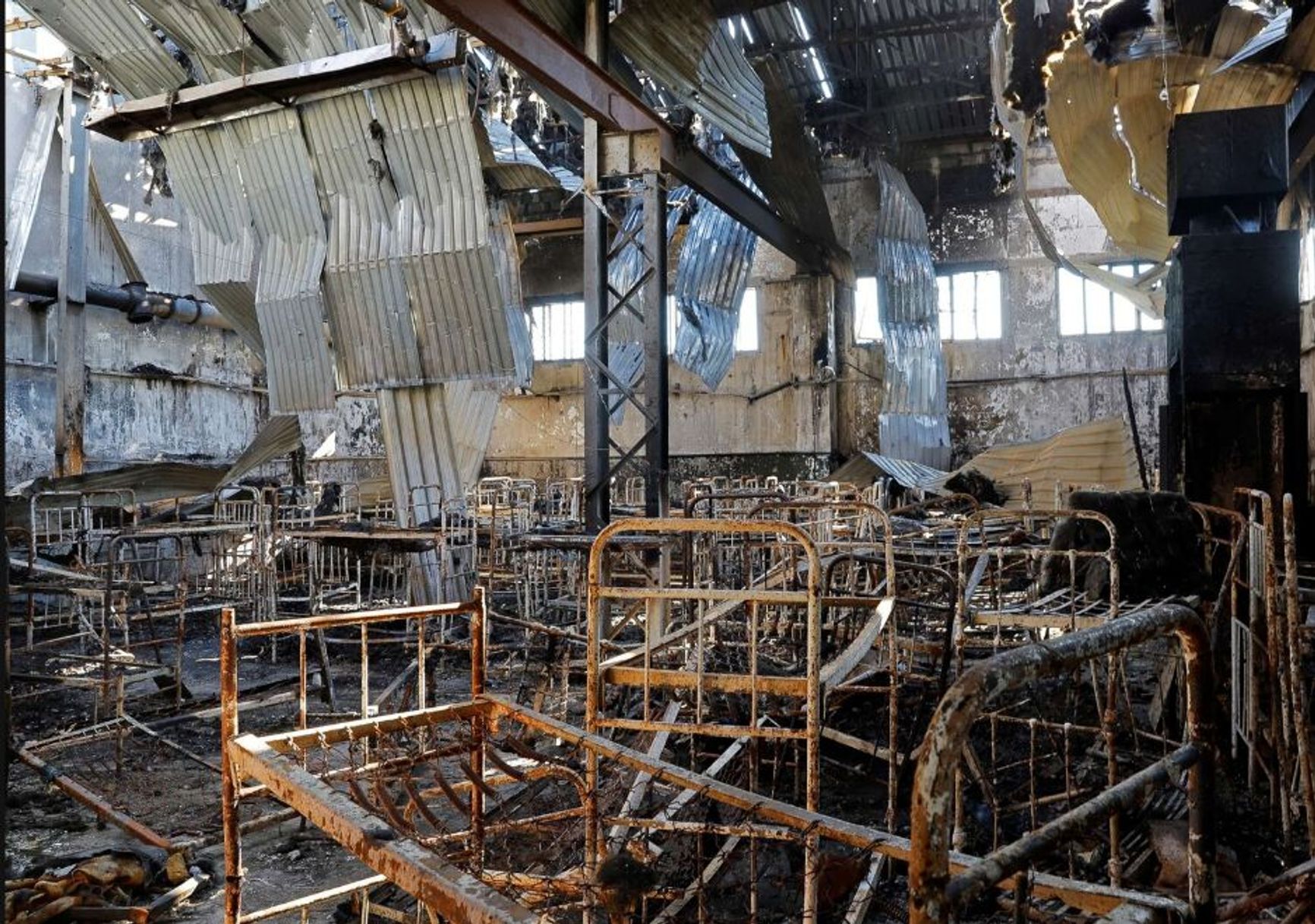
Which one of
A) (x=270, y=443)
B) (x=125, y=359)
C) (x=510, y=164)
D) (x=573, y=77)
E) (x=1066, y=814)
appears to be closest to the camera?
(x=1066, y=814)

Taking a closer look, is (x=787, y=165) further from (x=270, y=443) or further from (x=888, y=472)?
(x=270, y=443)

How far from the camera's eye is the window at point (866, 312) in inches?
802

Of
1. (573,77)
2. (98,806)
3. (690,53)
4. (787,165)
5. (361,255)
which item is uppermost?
(787,165)

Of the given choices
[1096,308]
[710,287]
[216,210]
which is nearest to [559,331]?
[710,287]

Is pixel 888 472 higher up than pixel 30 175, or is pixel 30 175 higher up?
pixel 30 175

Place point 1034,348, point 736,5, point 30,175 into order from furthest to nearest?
point 1034,348
point 30,175
point 736,5

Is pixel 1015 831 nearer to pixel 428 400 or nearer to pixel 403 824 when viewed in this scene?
pixel 403 824

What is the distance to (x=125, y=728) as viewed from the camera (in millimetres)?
6637

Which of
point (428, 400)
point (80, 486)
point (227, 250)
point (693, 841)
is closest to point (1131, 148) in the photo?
point (428, 400)

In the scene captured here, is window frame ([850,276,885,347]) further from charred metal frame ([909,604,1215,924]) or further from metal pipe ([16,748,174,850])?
charred metal frame ([909,604,1215,924])

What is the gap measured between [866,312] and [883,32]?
6.29 metres

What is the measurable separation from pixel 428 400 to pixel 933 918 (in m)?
10.0

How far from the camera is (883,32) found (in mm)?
15695

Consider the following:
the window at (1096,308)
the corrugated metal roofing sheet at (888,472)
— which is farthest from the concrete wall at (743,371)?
the corrugated metal roofing sheet at (888,472)
